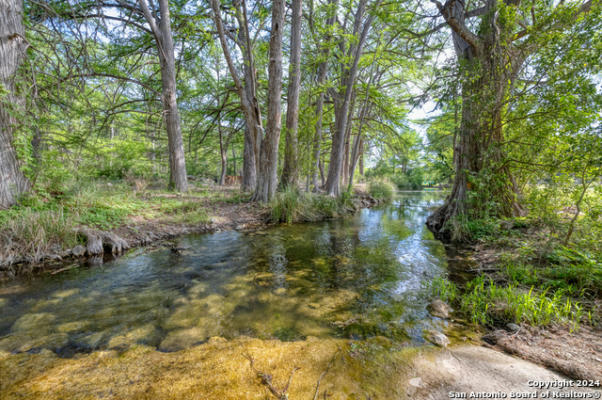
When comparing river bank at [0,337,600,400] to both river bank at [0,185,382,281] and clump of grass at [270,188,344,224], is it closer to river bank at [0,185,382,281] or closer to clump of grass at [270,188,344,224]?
river bank at [0,185,382,281]

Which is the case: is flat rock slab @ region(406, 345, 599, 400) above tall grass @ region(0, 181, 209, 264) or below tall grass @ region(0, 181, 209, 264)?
below

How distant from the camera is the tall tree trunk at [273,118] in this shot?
677cm

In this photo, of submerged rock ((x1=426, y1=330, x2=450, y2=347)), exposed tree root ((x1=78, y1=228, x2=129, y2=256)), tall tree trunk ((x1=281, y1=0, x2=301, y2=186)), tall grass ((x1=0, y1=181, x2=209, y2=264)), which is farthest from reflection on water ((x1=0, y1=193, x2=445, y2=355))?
tall tree trunk ((x1=281, y1=0, x2=301, y2=186))

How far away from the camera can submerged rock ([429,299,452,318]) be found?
7.81 ft

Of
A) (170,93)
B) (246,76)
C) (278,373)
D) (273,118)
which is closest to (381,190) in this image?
(273,118)

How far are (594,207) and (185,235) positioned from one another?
6.95 m

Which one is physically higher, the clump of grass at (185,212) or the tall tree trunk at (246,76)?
the tall tree trunk at (246,76)

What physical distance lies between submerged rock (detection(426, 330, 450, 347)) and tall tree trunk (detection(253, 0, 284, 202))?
6.18 metres

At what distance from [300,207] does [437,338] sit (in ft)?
18.7

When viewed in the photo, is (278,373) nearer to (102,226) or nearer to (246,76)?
(102,226)

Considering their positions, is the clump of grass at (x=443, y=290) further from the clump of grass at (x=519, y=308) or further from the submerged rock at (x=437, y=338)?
the submerged rock at (x=437, y=338)
